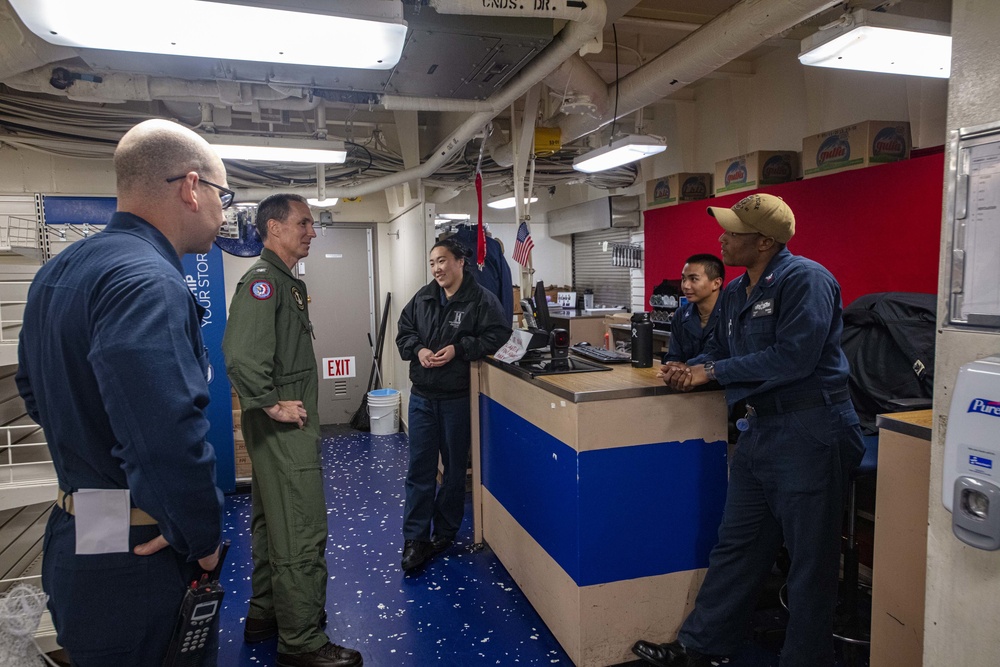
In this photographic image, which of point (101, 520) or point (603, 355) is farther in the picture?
point (603, 355)

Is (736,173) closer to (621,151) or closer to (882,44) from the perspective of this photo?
(621,151)

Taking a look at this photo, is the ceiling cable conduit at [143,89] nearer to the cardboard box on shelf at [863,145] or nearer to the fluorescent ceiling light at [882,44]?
the fluorescent ceiling light at [882,44]

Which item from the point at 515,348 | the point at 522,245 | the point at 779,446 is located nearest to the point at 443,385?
the point at 515,348

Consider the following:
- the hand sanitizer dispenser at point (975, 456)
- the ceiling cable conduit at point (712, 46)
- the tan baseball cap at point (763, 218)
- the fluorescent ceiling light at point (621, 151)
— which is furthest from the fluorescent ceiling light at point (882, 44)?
the hand sanitizer dispenser at point (975, 456)

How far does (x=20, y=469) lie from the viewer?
6.15ft

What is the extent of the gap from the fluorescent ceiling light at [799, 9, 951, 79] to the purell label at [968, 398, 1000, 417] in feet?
6.05

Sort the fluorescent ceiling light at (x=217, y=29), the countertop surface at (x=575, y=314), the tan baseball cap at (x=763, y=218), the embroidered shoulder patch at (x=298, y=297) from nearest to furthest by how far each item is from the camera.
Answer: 1. the fluorescent ceiling light at (x=217, y=29)
2. the tan baseball cap at (x=763, y=218)
3. the embroidered shoulder patch at (x=298, y=297)
4. the countertop surface at (x=575, y=314)

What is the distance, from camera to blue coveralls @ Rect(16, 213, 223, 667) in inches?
45.3

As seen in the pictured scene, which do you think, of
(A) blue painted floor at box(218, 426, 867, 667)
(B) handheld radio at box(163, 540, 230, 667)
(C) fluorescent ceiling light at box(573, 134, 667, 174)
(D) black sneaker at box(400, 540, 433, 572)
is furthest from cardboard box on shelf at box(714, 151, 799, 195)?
(B) handheld radio at box(163, 540, 230, 667)

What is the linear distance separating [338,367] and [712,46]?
4.84 meters

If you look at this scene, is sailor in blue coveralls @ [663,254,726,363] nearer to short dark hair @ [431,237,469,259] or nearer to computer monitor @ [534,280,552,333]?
computer monitor @ [534,280,552,333]

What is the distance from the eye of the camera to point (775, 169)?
14.1 feet

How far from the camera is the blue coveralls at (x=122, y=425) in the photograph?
3.77ft

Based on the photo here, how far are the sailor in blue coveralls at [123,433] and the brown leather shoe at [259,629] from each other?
1446 millimetres
